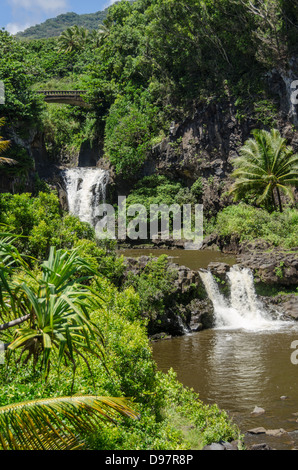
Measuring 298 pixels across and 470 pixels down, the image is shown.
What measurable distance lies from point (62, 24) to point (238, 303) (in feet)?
549

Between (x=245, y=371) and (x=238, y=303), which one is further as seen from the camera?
(x=238, y=303)

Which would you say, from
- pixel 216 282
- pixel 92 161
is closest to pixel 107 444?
pixel 216 282

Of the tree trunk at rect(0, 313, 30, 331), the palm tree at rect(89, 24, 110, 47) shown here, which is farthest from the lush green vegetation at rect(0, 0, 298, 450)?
the palm tree at rect(89, 24, 110, 47)

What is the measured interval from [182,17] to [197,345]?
2642 cm

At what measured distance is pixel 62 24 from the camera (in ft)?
539

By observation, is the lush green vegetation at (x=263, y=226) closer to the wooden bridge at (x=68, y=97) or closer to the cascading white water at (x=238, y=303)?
the cascading white water at (x=238, y=303)

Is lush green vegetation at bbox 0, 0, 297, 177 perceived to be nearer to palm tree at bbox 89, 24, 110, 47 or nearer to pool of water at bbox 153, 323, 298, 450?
palm tree at bbox 89, 24, 110, 47

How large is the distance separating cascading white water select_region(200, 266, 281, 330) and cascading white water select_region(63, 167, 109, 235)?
1640cm

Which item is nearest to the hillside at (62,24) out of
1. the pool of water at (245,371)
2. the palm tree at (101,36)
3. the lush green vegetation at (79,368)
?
the palm tree at (101,36)

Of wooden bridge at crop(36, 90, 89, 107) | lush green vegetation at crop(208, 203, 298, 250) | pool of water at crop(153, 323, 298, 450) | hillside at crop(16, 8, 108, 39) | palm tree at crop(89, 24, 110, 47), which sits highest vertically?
hillside at crop(16, 8, 108, 39)

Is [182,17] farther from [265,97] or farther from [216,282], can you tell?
[216,282]

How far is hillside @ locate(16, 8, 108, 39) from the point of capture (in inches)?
6171

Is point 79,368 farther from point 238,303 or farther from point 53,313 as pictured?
point 238,303

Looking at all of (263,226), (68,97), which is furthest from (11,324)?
(68,97)
